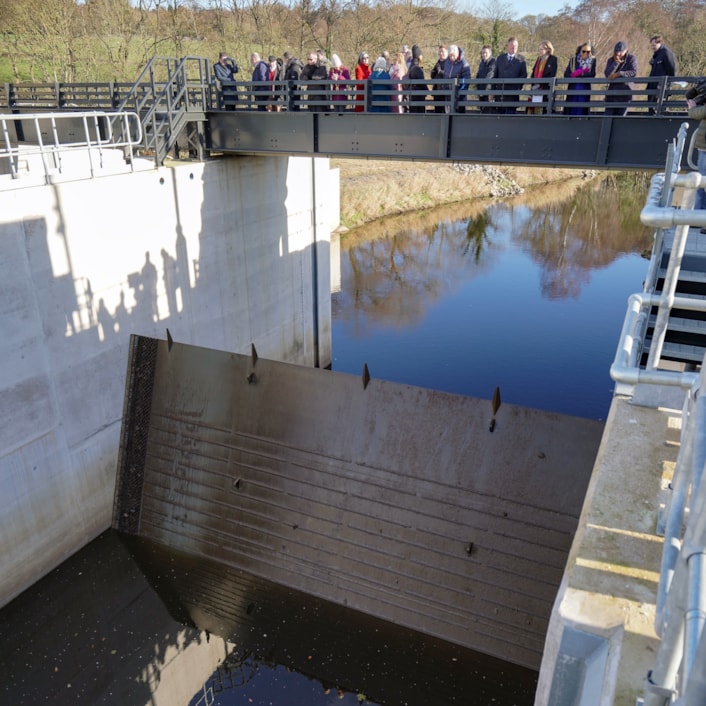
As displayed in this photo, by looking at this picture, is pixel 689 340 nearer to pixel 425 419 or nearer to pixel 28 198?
pixel 425 419

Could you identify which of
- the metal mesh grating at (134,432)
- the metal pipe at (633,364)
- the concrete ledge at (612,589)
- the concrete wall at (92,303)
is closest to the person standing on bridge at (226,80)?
the concrete wall at (92,303)

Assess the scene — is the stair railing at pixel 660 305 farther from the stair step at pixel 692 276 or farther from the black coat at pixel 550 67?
the black coat at pixel 550 67

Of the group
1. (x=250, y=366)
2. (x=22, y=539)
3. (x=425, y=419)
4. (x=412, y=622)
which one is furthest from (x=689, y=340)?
(x=22, y=539)

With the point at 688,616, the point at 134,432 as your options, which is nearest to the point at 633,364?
the point at 688,616

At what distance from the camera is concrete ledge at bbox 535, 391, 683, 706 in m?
2.12

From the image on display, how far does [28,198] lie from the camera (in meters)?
8.31

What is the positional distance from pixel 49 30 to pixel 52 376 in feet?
70.1

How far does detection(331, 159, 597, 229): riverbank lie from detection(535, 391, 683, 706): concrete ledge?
27.7 meters

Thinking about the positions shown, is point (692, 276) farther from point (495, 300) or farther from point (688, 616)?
point (495, 300)

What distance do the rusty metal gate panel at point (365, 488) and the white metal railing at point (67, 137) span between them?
315 centimetres

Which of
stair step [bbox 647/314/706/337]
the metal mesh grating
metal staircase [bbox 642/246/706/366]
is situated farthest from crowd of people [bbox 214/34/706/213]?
the metal mesh grating

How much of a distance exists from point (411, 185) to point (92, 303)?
2707cm

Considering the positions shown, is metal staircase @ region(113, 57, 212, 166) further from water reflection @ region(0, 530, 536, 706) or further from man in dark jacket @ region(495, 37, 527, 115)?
water reflection @ region(0, 530, 536, 706)

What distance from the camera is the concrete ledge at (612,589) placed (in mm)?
2123
